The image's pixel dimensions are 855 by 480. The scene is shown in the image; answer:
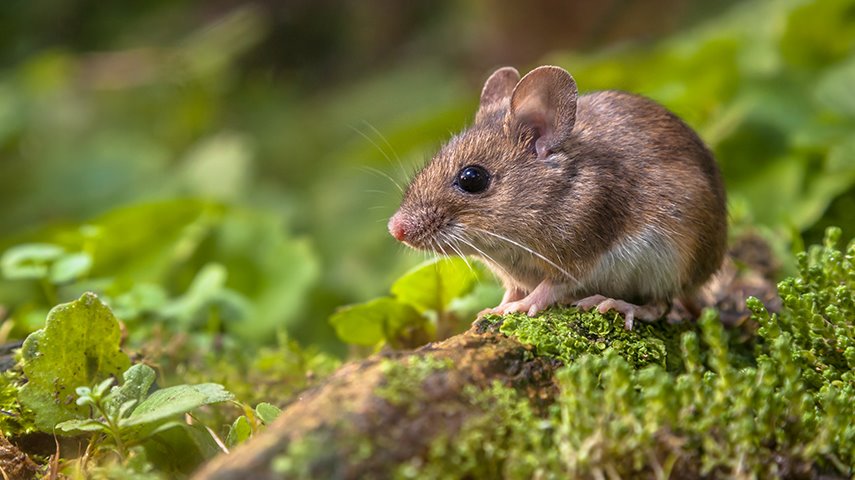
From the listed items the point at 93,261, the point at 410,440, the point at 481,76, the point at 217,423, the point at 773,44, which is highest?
the point at 481,76

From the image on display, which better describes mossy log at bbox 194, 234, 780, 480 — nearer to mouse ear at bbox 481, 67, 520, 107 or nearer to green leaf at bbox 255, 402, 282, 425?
green leaf at bbox 255, 402, 282, 425

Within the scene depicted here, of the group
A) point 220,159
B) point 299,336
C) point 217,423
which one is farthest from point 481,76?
Answer: point 217,423

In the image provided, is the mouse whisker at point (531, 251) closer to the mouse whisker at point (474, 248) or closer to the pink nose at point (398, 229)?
the mouse whisker at point (474, 248)

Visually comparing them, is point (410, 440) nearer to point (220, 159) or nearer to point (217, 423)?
point (217, 423)

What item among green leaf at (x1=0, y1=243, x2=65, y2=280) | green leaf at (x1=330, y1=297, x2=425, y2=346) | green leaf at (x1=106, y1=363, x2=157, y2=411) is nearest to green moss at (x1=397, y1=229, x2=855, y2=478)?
green leaf at (x1=106, y1=363, x2=157, y2=411)

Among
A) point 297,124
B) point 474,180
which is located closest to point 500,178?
point 474,180

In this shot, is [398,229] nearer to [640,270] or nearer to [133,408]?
[640,270]

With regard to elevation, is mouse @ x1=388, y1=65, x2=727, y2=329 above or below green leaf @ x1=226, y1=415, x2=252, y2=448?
above
